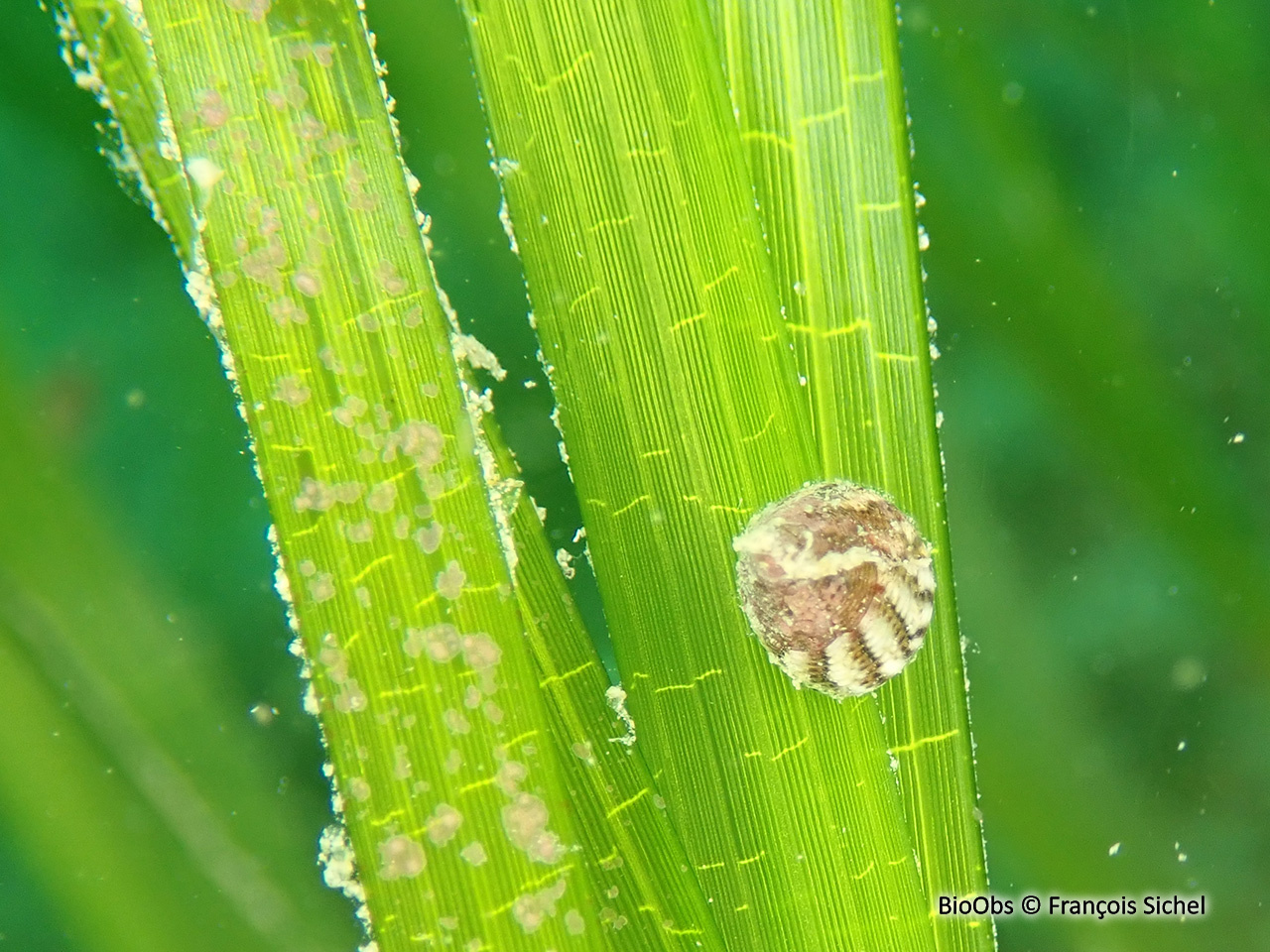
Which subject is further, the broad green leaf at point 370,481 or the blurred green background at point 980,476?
the blurred green background at point 980,476

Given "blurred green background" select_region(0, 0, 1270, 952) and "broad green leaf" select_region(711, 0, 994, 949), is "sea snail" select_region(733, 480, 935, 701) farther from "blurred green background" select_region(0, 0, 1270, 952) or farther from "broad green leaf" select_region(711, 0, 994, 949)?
"blurred green background" select_region(0, 0, 1270, 952)

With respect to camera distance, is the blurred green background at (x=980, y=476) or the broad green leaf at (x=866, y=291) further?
the blurred green background at (x=980, y=476)

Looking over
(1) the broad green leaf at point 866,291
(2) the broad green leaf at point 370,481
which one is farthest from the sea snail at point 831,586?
(2) the broad green leaf at point 370,481

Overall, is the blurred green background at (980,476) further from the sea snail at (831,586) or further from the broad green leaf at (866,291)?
the sea snail at (831,586)

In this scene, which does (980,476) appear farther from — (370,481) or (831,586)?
(370,481)

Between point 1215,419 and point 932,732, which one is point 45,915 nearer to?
point 932,732

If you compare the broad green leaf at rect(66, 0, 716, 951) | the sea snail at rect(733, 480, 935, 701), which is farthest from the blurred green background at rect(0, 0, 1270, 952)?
the sea snail at rect(733, 480, 935, 701)

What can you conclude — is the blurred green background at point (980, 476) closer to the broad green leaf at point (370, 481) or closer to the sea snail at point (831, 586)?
the broad green leaf at point (370, 481)

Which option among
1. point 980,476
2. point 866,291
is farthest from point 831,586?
point 980,476
